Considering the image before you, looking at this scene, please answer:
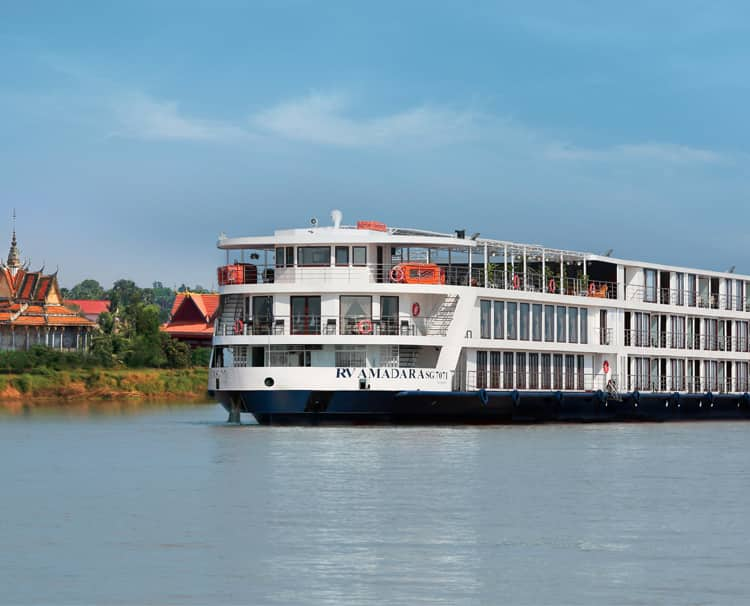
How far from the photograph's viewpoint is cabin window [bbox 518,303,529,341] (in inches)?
1910

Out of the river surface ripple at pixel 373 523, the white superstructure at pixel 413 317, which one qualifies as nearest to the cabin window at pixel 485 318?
the white superstructure at pixel 413 317

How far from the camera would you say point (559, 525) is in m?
21.1

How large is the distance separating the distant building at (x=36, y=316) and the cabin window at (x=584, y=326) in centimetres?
6100

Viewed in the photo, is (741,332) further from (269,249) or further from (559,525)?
(559,525)

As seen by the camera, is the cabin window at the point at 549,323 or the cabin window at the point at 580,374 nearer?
the cabin window at the point at 549,323

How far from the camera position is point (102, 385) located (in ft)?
282

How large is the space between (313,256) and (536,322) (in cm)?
921

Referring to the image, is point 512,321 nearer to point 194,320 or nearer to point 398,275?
point 398,275

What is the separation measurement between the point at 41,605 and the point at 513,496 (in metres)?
11.4

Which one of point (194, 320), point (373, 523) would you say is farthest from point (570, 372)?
point (194, 320)

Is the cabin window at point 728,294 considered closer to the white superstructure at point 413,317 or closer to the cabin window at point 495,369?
the white superstructure at point 413,317

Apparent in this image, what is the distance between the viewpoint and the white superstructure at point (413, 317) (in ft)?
142

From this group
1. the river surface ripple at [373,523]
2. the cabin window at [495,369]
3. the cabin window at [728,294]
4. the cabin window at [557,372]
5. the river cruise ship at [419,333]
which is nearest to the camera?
the river surface ripple at [373,523]

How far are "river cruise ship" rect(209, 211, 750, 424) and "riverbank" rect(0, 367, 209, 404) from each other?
3929cm
